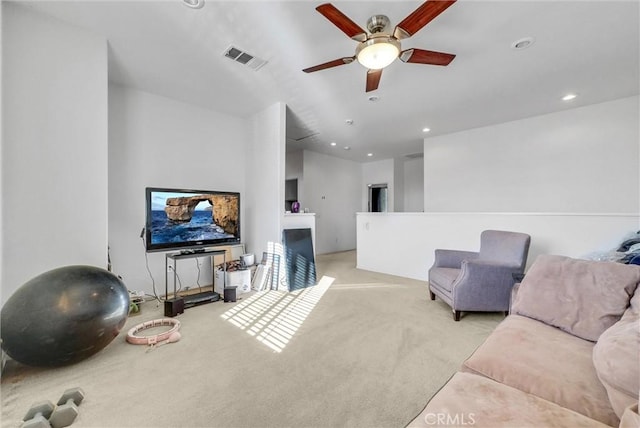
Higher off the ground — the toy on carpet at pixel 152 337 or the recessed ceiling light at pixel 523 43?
the recessed ceiling light at pixel 523 43

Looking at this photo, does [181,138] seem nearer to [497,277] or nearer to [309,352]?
[309,352]

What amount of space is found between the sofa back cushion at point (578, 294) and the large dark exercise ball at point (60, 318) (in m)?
2.94

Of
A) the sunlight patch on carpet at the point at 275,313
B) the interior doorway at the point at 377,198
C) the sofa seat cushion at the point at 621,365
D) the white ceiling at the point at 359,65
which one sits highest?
the white ceiling at the point at 359,65

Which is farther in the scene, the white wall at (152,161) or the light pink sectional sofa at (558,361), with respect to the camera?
the white wall at (152,161)

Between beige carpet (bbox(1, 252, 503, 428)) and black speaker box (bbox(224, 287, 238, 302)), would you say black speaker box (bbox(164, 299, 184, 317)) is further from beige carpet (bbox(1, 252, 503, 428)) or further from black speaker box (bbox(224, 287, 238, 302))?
black speaker box (bbox(224, 287, 238, 302))

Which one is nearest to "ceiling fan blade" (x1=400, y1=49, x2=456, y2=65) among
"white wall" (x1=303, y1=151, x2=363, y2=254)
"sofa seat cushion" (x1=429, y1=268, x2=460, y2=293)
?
"sofa seat cushion" (x1=429, y1=268, x2=460, y2=293)

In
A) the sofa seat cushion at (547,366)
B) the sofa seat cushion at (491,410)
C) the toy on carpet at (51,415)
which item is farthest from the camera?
the toy on carpet at (51,415)

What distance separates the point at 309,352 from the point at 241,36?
9.31ft

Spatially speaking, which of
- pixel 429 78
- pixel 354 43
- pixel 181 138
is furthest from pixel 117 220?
pixel 429 78

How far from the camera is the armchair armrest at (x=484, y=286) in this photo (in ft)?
8.24

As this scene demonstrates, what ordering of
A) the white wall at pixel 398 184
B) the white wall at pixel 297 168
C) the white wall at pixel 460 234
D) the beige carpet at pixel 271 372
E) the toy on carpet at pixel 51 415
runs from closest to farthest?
the toy on carpet at pixel 51 415, the beige carpet at pixel 271 372, the white wall at pixel 460 234, the white wall at pixel 297 168, the white wall at pixel 398 184

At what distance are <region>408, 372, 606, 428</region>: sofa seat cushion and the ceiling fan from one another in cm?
205

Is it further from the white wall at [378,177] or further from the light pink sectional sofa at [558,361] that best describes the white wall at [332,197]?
the light pink sectional sofa at [558,361]

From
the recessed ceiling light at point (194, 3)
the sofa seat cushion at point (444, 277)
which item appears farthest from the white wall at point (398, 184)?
the recessed ceiling light at point (194, 3)
